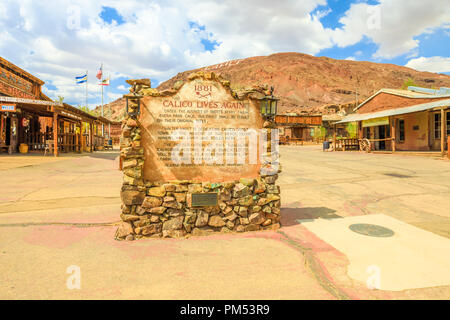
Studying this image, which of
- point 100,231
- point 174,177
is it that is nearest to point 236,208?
point 174,177

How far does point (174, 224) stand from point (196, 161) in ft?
3.60

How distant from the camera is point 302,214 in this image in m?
5.32

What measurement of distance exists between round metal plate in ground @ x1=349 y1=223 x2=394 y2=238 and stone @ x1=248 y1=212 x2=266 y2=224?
158cm

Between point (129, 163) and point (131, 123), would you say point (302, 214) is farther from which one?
point (131, 123)

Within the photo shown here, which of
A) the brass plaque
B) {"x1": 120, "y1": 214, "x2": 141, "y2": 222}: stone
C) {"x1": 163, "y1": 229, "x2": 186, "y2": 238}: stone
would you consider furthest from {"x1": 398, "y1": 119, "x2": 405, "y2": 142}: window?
{"x1": 120, "y1": 214, "x2": 141, "y2": 222}: stone

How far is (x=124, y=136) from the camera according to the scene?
3961 millimetres

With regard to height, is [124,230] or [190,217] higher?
[190,217]

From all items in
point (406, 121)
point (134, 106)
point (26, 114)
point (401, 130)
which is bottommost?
point (134, 106)

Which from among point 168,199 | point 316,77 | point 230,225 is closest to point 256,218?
point 230,225

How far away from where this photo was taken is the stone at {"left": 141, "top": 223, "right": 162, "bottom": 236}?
13.2ft
